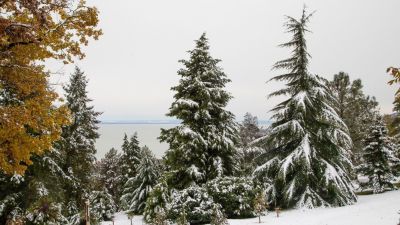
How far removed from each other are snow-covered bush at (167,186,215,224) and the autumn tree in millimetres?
10069

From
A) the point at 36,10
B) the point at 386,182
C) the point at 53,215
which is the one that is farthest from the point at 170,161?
the point at 386,182

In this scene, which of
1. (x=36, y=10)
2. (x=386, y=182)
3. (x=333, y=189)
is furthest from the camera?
(x=386, y=182)

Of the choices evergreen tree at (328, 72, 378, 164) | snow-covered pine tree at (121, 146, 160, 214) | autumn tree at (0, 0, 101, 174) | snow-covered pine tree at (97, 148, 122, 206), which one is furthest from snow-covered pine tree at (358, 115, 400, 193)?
snow-covered pine tree at (97, 148, 122, 206)

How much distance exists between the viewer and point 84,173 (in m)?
29.1

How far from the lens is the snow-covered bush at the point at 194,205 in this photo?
58.5 feet

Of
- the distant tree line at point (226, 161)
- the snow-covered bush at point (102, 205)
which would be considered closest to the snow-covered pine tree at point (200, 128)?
the distant tree line at point (226, 161)

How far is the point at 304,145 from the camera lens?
18.6 meters

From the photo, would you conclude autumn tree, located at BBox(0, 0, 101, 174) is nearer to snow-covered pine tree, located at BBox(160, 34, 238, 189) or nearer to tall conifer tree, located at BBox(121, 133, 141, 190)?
snow-covered pine tree, located at BBox(160, 34, 238, 189)

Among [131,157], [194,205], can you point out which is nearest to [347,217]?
[194,205]

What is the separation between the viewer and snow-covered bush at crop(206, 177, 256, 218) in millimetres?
18328

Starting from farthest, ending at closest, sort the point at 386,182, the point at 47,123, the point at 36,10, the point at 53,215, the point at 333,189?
the point at 386,182
the point at 53,215
the point at 333,189
the point at 47,123
the point at 36,10

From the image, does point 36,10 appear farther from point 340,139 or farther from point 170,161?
point 340,139

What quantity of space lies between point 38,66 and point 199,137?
12.3 m

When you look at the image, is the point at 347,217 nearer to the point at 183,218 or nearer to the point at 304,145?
the point at 304,145
